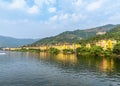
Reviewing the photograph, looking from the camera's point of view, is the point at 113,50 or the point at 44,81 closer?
the point at 44,81

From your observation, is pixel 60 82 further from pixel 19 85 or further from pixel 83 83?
pixel 19 85

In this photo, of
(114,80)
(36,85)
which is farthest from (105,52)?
(36,85)

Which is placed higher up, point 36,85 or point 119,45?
point 119,45

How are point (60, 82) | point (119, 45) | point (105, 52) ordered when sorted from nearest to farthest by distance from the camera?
point (60, 82), point (119, 45), point (105, 52)

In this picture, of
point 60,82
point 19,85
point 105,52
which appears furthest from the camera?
point 105,52

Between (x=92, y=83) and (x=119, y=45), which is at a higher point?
(x=119, y=45)

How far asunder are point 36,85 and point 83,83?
40.6ft

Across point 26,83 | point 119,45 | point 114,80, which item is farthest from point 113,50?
point 26,83

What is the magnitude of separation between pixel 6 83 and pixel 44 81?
1009 cm

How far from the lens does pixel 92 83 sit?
64.6 meters

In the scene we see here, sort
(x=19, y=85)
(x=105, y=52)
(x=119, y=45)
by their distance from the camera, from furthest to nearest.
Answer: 1. (x=105, y=52)
2. (x=119, y=45)
3. (x=19, y=85)

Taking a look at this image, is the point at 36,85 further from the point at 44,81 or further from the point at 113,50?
the point at 113,50

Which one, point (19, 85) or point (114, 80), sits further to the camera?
point (114, 80)

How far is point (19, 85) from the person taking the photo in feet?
200
